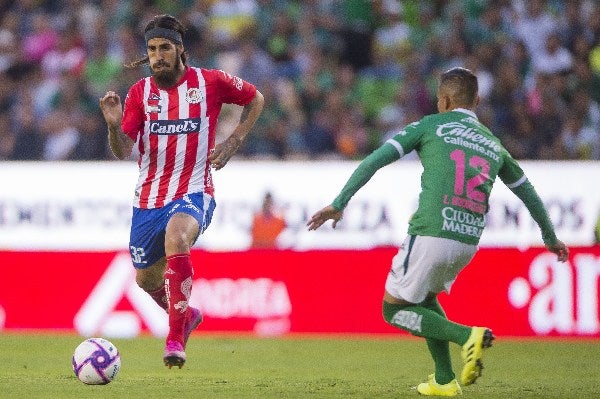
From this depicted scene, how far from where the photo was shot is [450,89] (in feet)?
24.6

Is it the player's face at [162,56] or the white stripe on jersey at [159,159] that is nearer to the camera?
the player's face at [162,56]

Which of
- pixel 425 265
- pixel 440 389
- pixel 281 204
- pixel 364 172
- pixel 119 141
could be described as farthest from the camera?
pixel 281 204

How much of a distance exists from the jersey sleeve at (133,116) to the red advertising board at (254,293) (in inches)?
217

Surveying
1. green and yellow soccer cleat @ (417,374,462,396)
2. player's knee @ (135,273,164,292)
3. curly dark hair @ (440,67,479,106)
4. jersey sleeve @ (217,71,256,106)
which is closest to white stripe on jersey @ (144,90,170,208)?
jersey sleeve @ (217,71,256,106)

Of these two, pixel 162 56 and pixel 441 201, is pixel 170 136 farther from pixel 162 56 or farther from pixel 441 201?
pixel 441 201

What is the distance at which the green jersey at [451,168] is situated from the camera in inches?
285

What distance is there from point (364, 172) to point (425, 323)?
0.99 meters

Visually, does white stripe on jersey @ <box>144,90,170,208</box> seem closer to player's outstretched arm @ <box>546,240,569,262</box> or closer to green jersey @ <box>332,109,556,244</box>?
green jersey @ <box>332,109,556,244</box>

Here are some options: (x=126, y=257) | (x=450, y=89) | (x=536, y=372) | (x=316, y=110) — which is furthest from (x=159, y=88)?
(x=316, y=110)

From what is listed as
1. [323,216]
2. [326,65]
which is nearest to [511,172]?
[323,216]

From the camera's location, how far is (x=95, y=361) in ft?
26.0

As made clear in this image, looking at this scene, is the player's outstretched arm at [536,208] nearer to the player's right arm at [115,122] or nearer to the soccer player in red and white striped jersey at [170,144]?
the soccer player in red and white striped jersey at [170,144]

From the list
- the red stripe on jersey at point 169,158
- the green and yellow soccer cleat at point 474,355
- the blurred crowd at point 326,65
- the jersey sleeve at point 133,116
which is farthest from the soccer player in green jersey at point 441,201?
the blurred crowd at point 326,65

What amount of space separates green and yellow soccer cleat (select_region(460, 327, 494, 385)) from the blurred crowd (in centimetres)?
940
